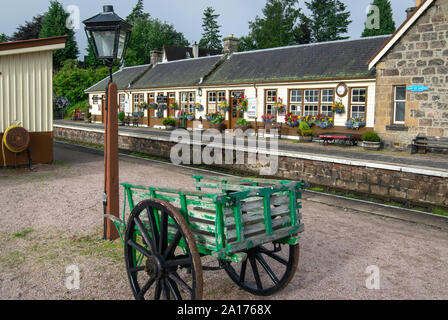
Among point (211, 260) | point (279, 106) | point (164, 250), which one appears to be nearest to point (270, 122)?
point (279, 106)

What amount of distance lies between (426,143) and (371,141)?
2.09 meters

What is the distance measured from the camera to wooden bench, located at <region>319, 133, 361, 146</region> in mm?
17656

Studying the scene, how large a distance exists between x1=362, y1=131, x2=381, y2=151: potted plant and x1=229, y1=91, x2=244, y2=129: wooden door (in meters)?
9.06

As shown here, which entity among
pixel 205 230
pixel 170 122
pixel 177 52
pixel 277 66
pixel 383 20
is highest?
pixel 383 20

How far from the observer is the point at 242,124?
A: 23.1 metres

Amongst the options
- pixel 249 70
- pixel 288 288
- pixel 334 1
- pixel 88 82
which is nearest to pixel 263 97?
pixel 249 70

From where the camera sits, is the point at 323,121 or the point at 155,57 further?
the point at 155,57

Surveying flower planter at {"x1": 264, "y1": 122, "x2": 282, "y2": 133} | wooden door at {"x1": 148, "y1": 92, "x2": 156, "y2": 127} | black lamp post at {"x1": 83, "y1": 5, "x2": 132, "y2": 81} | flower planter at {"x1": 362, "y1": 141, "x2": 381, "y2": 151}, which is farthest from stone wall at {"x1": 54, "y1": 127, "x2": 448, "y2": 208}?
wooden door at {"x1": 148, "y1": 92, "x2": 156, "y2": 127}

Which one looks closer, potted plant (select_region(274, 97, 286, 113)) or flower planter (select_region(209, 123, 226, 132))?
potted plant (select_region(274, 97, 286, 113))

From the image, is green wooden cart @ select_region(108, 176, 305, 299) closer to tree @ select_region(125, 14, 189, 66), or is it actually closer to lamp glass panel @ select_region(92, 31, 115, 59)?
lamp glass panel @ select_region(92, 31, 115, 59)

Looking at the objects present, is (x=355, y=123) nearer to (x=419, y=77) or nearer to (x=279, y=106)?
(x=419, y=77)

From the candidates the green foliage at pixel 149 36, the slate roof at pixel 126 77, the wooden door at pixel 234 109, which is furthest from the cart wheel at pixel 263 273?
the green foliage at pixel 149 36

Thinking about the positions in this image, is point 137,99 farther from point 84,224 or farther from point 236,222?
point 236,222

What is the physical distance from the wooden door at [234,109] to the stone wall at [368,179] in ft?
32.4
